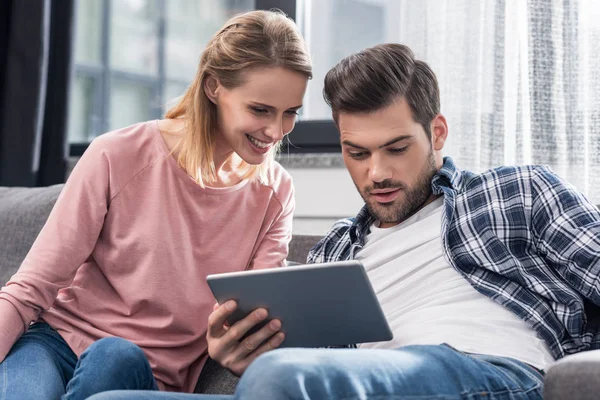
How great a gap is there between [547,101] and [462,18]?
308 millimetres

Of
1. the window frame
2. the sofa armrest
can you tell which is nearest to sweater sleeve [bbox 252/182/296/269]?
the sofa armrest

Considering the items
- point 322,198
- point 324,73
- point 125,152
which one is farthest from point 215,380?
point 324,73

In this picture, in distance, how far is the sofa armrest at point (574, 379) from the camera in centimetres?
86

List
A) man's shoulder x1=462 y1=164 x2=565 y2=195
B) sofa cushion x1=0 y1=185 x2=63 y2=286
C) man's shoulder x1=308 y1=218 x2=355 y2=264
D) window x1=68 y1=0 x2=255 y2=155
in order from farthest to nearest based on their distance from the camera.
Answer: window x1=68 y1=0 x2=255 y2=155 → sofa cushion x1=0 y1=185 x2=63 y2=286 → man's shoulder x1=308 y1=218 x2=355 y2=264 → man's shoulder x1=462 y1=164 x2=565 y2=195

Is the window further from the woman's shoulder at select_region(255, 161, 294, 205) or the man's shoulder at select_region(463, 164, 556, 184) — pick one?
the man's shoulder at select_region(463, 164, 556, 184)

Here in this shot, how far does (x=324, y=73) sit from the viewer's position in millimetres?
2504

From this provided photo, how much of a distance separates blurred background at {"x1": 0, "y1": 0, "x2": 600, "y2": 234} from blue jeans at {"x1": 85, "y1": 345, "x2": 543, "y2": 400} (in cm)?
84

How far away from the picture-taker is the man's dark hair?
1.46 meters

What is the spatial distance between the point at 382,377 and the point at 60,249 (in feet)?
2.32

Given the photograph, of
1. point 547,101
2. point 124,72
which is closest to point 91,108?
point 124,72

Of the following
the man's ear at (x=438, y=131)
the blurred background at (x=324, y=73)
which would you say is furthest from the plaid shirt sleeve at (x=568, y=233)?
the blurred background at (x=324, y=73)

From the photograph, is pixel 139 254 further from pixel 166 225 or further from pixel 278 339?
pixel 278 339

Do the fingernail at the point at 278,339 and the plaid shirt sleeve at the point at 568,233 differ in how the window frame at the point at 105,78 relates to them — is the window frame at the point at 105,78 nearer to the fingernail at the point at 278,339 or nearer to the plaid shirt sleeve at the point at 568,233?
the fingernail at the point at 278,339

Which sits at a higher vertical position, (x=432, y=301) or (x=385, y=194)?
(x=385, y=194)
